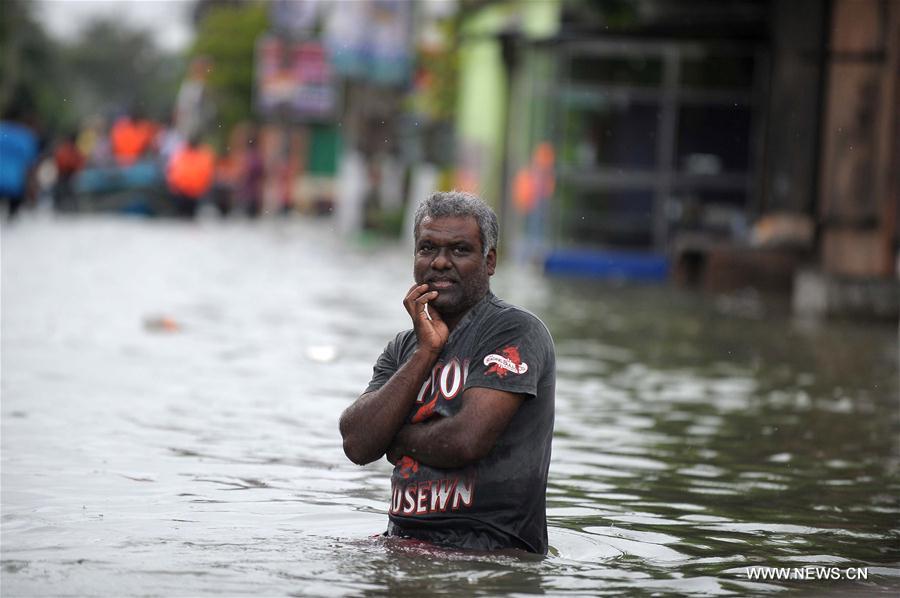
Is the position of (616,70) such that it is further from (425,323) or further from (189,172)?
(425,323)

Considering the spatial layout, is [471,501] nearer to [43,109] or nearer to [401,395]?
[401,395]

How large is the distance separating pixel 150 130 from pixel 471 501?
43.6 metres

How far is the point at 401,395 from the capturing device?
592cm

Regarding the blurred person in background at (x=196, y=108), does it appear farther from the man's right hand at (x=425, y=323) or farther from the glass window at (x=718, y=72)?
the man's right hand at (x=425, y=323)

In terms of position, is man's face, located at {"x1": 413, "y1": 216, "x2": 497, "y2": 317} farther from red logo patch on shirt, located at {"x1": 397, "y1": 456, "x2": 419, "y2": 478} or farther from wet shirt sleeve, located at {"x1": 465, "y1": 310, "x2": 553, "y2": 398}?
red logo patch on shirt, located at {"x1": 397, "y1": 456, "x2": 419, "y2": 478}

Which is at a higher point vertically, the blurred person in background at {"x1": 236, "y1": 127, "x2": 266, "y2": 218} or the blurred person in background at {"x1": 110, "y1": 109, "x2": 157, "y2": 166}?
the blurred person in background at {"x1": 110, "y1": 109, "x2": 157, "y2": 166}

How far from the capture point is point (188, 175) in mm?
45094

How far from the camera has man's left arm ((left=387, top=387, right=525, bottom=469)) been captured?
588 centimetres

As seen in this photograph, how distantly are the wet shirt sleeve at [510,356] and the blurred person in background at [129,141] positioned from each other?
4196cm

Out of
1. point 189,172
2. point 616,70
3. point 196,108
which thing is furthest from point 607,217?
point 196,108

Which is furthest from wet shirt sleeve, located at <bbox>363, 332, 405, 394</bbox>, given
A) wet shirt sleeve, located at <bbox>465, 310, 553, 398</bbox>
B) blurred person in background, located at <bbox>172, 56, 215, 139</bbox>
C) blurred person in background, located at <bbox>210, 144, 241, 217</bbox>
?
blurred person in background, located at <bbox>172, 56, 215, 139</bbox>

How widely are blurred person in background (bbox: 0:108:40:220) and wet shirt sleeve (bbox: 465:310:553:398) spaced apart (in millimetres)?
27448

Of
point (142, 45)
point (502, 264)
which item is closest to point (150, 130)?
point (502, 264)

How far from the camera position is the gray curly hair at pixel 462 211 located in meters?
6.05
